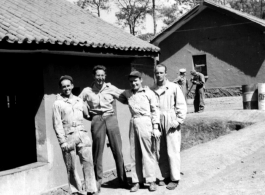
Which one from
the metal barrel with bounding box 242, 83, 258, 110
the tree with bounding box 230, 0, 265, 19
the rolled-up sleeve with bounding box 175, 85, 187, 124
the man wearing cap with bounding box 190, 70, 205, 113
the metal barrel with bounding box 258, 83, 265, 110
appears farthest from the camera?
the tree with bounding box 230, 0, 265, 19

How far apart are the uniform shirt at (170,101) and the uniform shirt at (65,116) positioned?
4.15 feet

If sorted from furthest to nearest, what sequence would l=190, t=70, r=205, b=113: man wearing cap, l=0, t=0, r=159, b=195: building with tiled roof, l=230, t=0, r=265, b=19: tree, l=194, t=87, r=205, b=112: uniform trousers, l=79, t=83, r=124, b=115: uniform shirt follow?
l=230, t=0, r=265, b=19: tree, l=194, t=87, r=205, b=112: uniform trousers, l=190, t=70, r=205, b=113: man wearing cap, l=0, t=0, r=159, b=195: building with tiled roof, l=79, t=83, r=124, b=115: uniform shirt

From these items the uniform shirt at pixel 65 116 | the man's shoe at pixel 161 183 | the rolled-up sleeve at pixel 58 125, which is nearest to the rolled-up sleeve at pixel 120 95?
the uniform shirt at pixel 65 116

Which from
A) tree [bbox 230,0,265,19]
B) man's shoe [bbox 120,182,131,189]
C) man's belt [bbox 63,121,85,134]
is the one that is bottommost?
man's shoe [bbox 120,182,131,189]

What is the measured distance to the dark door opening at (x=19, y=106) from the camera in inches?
267

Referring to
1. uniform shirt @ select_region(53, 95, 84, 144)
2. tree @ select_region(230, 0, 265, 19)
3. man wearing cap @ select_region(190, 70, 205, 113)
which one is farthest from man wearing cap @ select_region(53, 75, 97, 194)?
tree @ select_region(230, 0, 265, 19)

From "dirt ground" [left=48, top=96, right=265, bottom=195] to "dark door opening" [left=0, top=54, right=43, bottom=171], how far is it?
209cm

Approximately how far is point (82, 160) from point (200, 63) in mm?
15629

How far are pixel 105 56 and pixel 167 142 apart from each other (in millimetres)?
2871

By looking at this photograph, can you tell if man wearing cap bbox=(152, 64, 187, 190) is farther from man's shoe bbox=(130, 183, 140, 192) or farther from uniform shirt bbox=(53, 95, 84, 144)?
uniform shirt bbox=(53, 95, 84, 144)

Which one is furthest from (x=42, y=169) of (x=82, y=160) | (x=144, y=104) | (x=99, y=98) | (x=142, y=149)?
(x=144, y=104)

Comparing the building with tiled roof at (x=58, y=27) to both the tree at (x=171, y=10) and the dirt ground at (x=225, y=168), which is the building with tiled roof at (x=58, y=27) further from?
the tree at (x=171, y=10)

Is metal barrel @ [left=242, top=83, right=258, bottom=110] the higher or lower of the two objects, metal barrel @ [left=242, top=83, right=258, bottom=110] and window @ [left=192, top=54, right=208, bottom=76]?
the lower

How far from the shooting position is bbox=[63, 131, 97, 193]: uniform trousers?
5.36m
